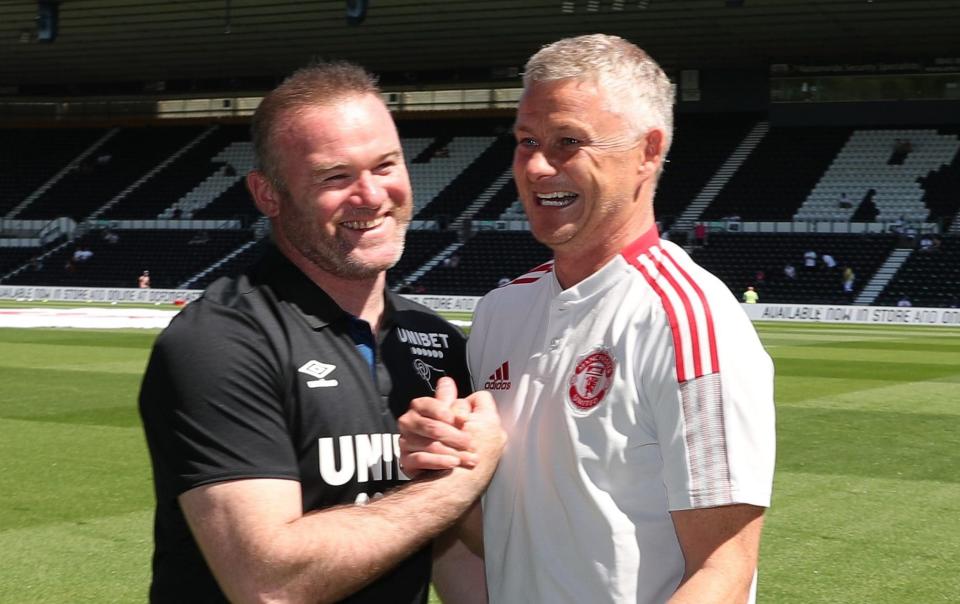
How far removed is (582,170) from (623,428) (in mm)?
559

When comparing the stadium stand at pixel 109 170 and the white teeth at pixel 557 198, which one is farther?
the stadium stand at pixel 109 170

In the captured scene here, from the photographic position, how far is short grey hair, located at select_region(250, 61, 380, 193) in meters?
2.68

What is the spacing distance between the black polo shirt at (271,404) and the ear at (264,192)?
0.11 m

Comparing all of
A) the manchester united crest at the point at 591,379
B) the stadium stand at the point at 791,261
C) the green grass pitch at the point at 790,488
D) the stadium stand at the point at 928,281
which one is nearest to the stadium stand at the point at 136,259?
the stadium stand at the point at 791,261

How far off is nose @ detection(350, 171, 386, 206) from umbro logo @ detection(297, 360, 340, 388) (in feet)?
1.29

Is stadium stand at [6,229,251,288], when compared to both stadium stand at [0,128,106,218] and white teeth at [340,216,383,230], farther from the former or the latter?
white teeth at [340,216,383,230]

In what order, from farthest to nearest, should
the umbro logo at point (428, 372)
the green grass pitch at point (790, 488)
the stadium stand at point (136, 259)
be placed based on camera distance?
1. the stadium stand at point (136, 259)
2. the green grass pitch at point (790, 488)
3. the umbro logo at point (428, 372)

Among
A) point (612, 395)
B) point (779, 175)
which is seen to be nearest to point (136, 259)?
point (779, 175)

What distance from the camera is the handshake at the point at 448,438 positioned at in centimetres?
249

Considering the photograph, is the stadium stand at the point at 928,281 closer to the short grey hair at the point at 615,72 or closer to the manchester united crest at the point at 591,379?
the short grey hair at the point at 615,72

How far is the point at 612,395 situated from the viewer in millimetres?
2395

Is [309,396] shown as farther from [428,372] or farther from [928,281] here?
[928,281]

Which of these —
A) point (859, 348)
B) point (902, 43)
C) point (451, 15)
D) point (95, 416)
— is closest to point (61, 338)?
point (95, 416)

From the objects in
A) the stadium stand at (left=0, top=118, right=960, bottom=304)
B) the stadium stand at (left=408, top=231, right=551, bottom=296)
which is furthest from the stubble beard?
the stadium stand at (left=408, top=231, right=551, bottom=296)
